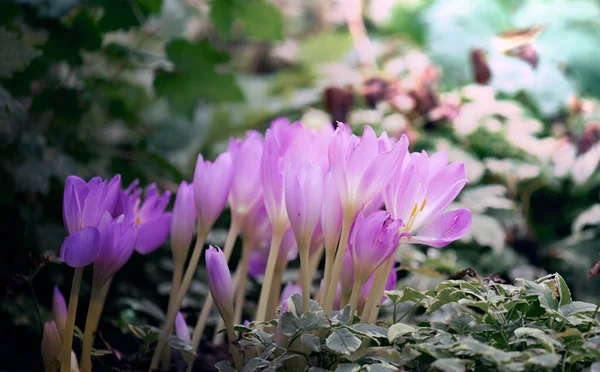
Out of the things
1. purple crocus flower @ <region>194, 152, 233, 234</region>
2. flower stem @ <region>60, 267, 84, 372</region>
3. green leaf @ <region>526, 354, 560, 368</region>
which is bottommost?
flower stem @ <region>60, 267, 84, 372</region>

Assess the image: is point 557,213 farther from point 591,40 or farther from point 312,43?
point 312,43

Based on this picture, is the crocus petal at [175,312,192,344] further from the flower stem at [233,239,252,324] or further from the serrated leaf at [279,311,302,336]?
the serrated leaf at [279,311,302,336]

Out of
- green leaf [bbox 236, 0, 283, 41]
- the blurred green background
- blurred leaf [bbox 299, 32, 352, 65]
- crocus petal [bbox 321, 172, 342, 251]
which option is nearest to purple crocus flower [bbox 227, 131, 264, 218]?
crocus petal [bbox 321, 172, 342, 251]

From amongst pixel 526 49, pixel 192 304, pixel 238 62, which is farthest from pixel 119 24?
pixel 238 62

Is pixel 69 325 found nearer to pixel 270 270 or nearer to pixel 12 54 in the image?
pixel 270 270

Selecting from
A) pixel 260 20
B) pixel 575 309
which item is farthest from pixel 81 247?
pixel 260 20
